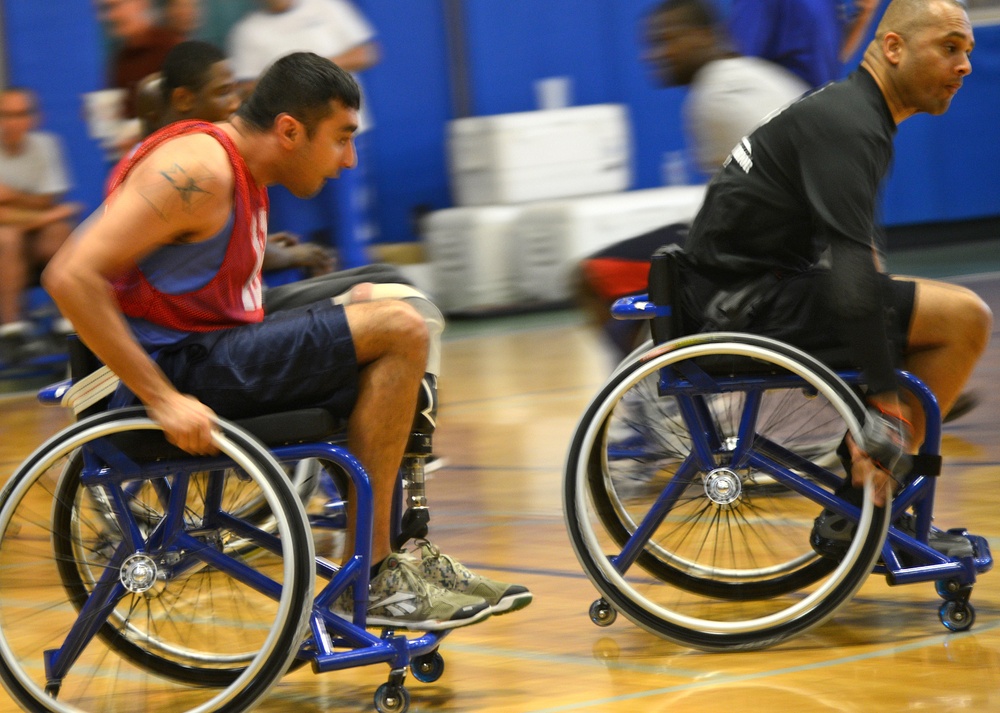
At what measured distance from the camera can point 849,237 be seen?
263cm

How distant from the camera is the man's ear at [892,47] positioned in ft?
9.16

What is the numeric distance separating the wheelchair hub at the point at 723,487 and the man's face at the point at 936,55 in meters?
0.75

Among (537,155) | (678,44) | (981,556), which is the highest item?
(678,44)

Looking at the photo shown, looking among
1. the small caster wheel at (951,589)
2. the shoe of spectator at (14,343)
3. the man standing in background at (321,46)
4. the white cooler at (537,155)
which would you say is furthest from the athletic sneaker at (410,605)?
the white cooler at (537,155)

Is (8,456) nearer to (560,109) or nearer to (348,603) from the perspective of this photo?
(348,603)

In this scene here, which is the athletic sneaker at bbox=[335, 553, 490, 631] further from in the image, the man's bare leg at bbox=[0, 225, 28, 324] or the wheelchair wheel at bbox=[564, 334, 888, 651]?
the man's bare leg at bbox=[0, 225, 28, 324]

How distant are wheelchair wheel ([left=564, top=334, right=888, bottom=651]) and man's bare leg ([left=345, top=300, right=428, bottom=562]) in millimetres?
363

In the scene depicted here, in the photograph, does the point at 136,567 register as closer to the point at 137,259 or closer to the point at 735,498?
the point at 137,259

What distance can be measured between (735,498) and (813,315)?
354 mm

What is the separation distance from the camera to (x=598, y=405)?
276 centimetres

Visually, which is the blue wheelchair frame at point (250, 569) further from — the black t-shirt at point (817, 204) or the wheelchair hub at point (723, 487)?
the black t-shirt at point (817, 204)

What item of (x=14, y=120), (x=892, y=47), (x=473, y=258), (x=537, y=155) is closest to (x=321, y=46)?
(x=14, y=120)

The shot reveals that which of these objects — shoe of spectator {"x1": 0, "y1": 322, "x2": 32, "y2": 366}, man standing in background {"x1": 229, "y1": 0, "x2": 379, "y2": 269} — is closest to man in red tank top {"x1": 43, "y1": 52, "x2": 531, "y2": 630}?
man standing in background {"x1": 229, "y1": 0, "x2": 379, "y2": 269}

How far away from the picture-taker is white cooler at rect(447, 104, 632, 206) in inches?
337
